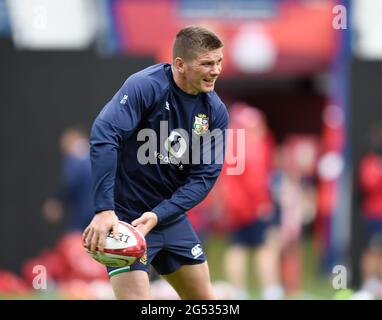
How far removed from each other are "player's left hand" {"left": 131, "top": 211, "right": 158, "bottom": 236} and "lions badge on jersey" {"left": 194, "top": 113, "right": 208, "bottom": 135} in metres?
0.68

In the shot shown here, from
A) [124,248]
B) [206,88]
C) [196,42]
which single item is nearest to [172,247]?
[124,248]

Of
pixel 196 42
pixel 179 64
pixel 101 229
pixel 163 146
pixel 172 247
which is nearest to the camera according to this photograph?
pixel 101 229

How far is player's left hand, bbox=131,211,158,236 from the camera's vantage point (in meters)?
6.21

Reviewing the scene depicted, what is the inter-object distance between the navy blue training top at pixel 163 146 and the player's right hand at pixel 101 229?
21cm

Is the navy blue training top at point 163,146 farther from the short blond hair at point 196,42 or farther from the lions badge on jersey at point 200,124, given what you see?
→ the short blond hair at point 196,42

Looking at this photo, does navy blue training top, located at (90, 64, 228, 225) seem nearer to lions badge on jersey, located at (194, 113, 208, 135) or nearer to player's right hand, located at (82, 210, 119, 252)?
lions badge on jersey, located at (194, 113, 208, 135)

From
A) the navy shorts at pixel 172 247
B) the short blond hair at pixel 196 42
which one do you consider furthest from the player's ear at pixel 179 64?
the navy shorts at pixel 172 247

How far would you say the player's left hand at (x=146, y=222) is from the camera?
6.21 metres

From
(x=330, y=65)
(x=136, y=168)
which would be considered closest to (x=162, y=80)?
(x=136, y=168)

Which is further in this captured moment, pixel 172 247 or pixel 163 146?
pixel 172 247

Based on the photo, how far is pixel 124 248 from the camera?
19.6 feet

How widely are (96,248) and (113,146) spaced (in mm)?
660

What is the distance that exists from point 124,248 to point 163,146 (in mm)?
832

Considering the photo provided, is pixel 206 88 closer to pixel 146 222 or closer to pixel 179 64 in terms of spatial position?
pixel 179 64
